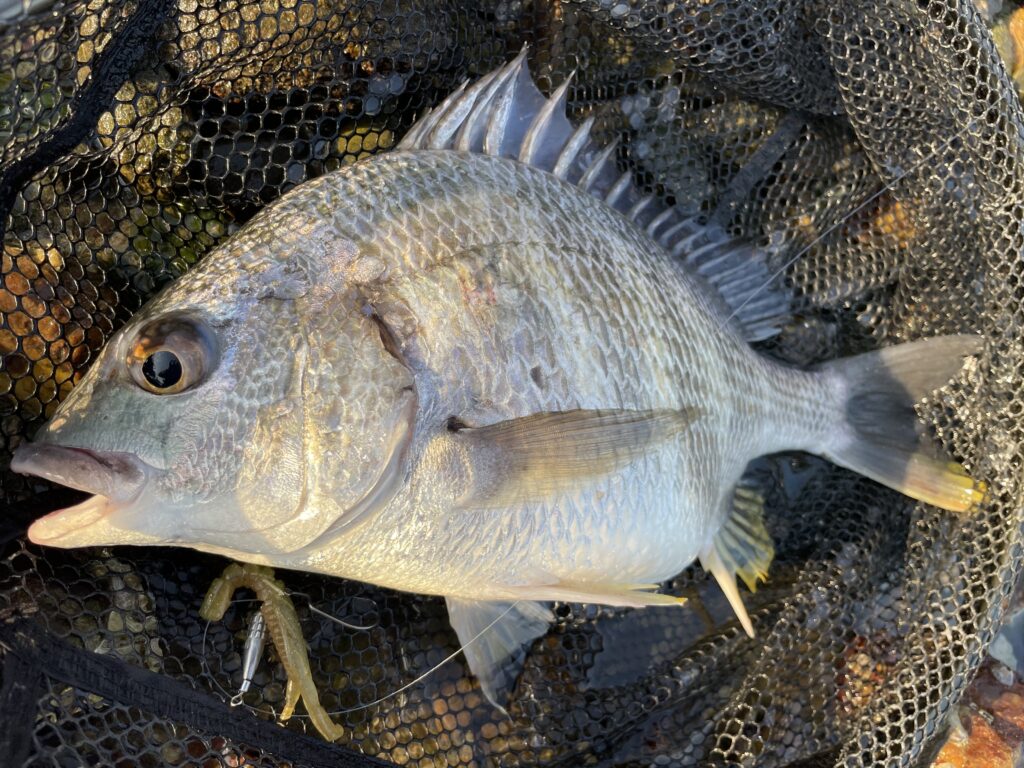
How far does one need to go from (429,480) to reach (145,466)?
0.52 m

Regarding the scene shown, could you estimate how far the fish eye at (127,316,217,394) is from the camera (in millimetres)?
1379

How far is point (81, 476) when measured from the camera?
129cm

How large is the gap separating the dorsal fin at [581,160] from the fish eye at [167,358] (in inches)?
29.6

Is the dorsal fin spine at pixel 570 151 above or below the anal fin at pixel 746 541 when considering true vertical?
above

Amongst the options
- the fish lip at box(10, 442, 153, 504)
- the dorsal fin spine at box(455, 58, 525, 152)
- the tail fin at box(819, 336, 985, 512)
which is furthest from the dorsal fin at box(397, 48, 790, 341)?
the fish lip at box(10, 442, 153, 504)

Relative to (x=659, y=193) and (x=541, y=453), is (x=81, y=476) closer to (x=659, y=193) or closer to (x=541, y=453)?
(x=541, y=453)

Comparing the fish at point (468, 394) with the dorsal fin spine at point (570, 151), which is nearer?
the fish at point (468, 394)

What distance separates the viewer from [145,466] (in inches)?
53.2

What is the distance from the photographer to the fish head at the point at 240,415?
1.35 metres

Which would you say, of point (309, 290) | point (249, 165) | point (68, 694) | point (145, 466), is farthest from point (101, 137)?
point (68, 694)

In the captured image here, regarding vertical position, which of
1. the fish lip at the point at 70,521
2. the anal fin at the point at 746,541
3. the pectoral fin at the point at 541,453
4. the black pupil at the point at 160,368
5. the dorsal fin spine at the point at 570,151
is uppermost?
the dorsal fin spine at the point at 570,151

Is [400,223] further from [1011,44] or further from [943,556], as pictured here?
[1011,44]

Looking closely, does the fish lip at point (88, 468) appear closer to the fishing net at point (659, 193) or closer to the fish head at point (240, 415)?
the fish head at point (240, 415)

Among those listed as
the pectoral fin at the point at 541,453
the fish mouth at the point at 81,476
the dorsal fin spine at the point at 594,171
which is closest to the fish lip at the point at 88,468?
the fish mouth at the point at 81,476
